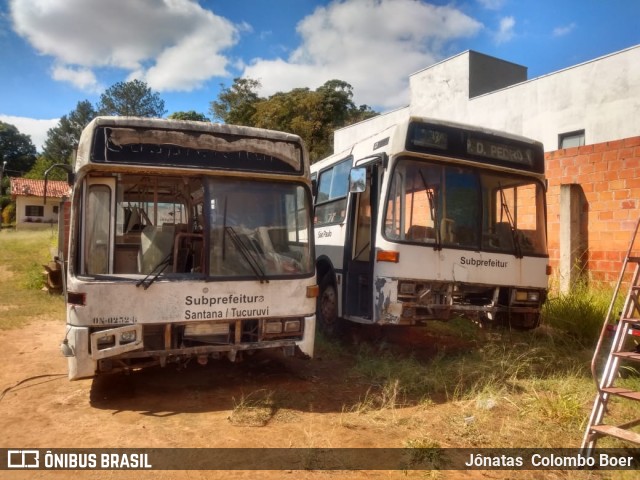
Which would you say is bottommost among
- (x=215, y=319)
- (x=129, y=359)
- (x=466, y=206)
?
(x=129, y=359)

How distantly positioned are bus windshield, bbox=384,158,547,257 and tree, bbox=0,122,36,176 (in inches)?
2979

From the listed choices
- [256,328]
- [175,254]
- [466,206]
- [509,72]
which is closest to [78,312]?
[175,254]

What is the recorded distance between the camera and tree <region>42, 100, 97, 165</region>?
73.9m

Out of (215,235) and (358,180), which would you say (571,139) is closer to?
(358,180)

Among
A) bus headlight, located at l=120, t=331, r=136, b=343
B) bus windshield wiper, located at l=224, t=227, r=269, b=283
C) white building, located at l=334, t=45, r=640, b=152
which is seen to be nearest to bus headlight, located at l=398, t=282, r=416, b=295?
bus windshield wiper, located at l=224, t=227, r=269, b=283

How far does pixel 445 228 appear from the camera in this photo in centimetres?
612

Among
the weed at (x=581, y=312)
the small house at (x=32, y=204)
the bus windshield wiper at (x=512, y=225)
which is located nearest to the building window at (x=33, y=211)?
the small house at (x=32, y=204)

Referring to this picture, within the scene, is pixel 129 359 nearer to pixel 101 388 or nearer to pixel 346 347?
pixel 101 388

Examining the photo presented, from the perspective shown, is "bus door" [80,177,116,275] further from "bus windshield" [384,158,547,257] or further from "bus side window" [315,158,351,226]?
"bus side window" [315,158,351,226]

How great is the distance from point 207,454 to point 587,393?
12.4 feet

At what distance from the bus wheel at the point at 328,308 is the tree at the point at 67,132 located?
76019 mm

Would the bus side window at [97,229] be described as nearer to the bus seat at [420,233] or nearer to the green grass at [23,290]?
the bus seat at [420,233]

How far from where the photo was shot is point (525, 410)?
4578 mm

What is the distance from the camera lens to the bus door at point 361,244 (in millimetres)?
6246
